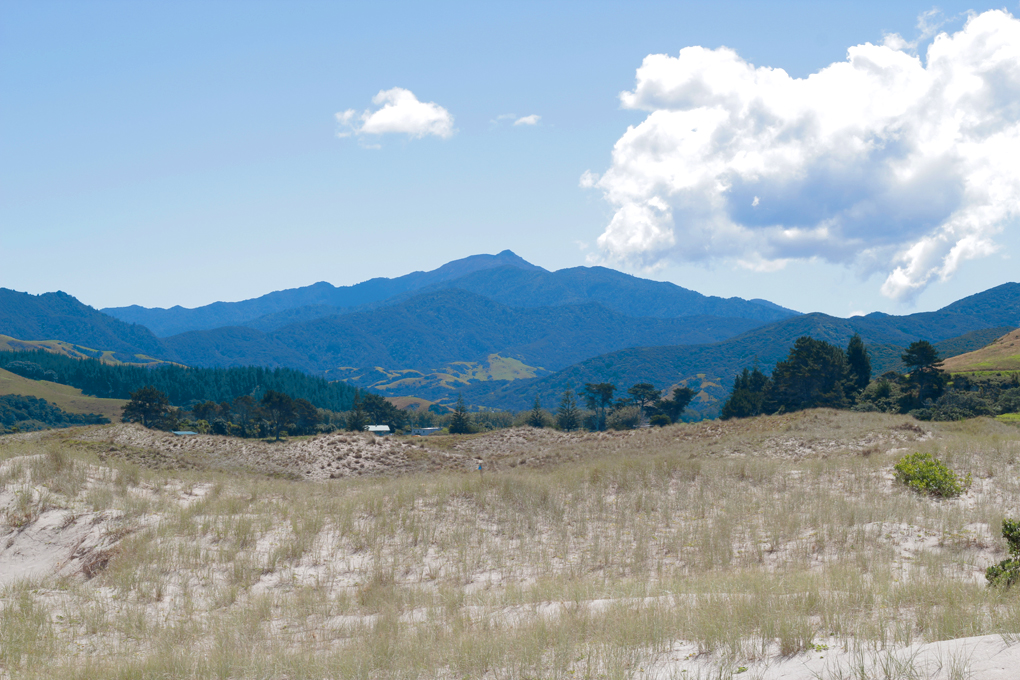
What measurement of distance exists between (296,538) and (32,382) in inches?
9338

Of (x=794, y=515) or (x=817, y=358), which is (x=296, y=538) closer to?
(x=794, y=515)

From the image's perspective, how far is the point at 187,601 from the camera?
410 inches

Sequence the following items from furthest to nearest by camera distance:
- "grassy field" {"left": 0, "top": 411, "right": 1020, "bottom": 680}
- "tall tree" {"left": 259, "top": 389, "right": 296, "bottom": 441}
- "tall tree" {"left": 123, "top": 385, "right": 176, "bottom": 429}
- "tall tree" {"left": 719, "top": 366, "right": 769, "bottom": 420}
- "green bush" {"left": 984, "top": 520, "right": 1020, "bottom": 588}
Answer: "tall tree" {"left": 259, "top": 389, "right": 296, "bottom": 441} → "tall tree" {"left": 123, "top": 385, "right": 176, "bottom": 429} → "tall tree" {"left": 719, "top": 366, "right": 769, "bottom": 420} → "green bush" {"left": 984, "top": 520, "right": 1020, "bottom": 588} → "grassy field" {"left": 0, "top": 411, "right": 1020, "bottom": 680}

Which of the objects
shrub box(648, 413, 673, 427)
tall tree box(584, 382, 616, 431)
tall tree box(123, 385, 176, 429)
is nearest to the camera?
tall tree box(123, 385, 176, 429)

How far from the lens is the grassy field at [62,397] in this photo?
580ft

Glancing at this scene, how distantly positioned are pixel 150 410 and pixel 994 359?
12018 cm

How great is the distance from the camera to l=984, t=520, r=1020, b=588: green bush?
818cm

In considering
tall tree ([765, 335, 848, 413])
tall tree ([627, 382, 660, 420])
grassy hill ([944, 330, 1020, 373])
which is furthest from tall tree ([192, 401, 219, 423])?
grassy hill ([944, 330, 1020, 373])

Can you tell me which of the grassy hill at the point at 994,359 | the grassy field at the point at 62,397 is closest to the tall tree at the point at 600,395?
the grassy hill at the point at 994,359

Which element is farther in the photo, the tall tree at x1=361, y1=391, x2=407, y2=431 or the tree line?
the tall tree at x1=361, y1=391, x2=407, y2=431

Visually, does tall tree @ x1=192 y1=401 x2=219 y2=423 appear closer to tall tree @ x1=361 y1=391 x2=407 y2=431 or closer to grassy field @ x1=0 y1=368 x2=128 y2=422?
tall tree @ x1=361 y1=391 x2=407 y2=431

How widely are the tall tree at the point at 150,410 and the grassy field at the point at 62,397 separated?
300ft

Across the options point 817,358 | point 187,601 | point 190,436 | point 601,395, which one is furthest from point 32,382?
point 187,601

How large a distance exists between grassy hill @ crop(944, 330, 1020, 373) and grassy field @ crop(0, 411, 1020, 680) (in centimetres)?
7379
